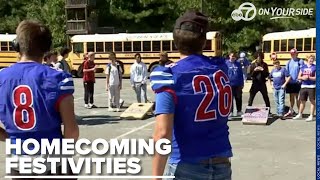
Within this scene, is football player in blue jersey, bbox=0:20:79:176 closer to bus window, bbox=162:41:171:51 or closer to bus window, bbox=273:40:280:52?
bus window, bbox=273:40:280:52

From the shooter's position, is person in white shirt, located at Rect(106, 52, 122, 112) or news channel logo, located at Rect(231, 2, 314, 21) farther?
news channel logo, located at Rect(231, 2, 314, 21)

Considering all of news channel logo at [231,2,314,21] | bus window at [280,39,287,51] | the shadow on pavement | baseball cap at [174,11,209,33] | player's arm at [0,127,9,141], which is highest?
news channel logo at [231,2,314,21]

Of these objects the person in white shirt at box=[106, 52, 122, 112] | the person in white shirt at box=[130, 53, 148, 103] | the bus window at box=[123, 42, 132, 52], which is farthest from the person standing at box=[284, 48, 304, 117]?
the bus window at box=[123, 42, 132, 52]

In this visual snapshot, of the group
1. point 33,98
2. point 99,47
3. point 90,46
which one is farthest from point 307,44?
point 33,98

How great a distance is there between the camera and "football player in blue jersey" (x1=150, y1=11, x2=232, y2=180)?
9.53ft

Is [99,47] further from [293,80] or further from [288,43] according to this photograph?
[293,80]

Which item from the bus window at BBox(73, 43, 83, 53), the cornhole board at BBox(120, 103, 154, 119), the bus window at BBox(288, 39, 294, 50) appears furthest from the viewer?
the bus window at BBox(73, 43, 83, 53)

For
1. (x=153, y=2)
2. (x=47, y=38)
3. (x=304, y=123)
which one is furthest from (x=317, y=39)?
(x=153, y=2)

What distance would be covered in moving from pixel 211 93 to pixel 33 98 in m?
1.05

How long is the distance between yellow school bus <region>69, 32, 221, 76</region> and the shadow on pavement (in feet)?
50.6

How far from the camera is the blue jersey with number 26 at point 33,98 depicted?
3.10 m

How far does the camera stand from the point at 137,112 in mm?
13445

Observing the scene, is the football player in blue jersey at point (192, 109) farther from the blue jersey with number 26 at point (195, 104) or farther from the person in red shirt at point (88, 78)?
the person in red shirt at point (88, 78)

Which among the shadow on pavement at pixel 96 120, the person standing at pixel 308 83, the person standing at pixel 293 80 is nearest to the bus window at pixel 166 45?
the shadow on pavement at pixel 96 120
